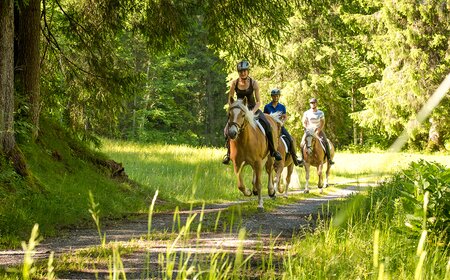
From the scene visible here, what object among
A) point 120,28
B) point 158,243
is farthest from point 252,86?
point 158,243

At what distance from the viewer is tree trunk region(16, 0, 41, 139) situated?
38.9 feet

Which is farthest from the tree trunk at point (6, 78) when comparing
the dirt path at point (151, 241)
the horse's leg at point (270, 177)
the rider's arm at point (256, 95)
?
the horse's leg at point (270, 177)

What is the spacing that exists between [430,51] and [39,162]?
3286 centimetres

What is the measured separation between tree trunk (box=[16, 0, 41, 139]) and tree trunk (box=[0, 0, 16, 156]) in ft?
6.12

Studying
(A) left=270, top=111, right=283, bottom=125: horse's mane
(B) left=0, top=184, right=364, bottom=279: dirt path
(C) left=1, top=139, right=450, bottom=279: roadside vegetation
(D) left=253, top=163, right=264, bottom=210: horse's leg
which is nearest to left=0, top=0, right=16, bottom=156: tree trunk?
(C) left=1, top=139, right=450, bottom=279: roadside vegetation

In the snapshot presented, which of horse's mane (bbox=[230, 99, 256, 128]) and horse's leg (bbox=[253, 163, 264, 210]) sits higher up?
horse's mane (bbox=[230, 99, 256, 128])

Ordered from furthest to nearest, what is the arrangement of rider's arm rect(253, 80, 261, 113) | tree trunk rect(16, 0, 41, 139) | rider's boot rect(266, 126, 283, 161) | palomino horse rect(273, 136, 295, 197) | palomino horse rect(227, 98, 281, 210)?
palomino horse rect(273, 136, 295, 197), rider's boot rect(266, 126, 283, 161), tree trunk rect(16, 0, 41, 139), rider's arm rect(253, 80, 261, 113), palomino horse rect(227, 98, 281, 210)

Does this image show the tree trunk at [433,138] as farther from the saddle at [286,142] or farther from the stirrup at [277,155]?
the stirrup at [277,155]

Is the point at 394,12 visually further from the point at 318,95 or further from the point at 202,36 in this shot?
the point at 202,36

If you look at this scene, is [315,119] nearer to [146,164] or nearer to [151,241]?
[146,164]

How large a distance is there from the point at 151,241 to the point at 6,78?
4.32 meters

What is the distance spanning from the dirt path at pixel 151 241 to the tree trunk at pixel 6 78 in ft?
6.68

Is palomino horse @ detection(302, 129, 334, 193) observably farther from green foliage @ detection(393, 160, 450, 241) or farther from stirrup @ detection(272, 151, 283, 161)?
green foliage @ detection(393, 160, 450, 241)

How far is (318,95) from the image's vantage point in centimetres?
4134
